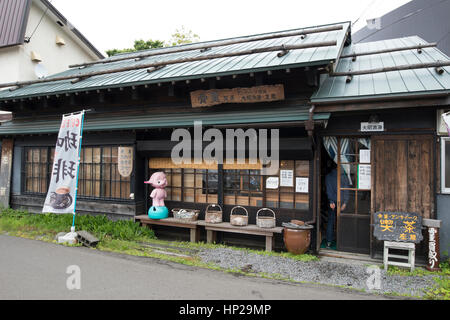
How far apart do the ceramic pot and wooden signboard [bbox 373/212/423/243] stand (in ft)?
4.70

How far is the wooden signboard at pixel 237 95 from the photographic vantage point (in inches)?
282

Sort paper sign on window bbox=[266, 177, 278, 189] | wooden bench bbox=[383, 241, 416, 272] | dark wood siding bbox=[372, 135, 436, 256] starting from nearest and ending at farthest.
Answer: wooden bench bbox=[383, 241, 416, 272], dark wood siding bbox=[372, 135, 436, 256], paper sign on window bbox=[266, 177, 278, 189]

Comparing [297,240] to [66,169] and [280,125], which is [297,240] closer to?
[280,125]

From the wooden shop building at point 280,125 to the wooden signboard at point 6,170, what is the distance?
0.93 m

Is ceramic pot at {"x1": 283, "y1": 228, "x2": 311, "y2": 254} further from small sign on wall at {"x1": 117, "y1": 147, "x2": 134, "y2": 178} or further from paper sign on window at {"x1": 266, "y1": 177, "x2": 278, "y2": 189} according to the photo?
small sign on wall at {"x1": 117, "y1": 147, "x2": 134, "y2": 178}

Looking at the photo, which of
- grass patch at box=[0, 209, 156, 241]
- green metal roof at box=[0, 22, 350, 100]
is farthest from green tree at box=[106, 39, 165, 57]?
grass patch at box=[0, 209, 156, 241]

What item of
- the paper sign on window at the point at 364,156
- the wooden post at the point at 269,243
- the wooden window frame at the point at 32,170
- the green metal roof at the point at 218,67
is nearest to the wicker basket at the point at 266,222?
the wooden post at the point at 269,243

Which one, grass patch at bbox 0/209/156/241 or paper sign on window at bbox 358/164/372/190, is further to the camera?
grass patch at bbox 0/209/156/241

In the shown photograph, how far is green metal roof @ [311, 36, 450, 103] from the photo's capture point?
233 inches

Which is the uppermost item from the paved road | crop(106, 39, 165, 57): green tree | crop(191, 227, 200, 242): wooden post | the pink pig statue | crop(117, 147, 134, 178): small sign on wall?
crop(106, 39, 165, 57): green tree

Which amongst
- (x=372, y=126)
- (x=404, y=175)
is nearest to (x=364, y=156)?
(x=372, y=126)

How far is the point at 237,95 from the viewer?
7.50 metres

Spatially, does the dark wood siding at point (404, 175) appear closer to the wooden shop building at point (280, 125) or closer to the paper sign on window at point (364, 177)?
the wooden shop building at point (280, 125)
